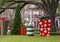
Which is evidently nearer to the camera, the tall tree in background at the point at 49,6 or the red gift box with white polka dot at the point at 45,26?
the red gift box with white polka dot at the point at 45,26

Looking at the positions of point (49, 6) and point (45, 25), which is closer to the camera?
point (45, 25)

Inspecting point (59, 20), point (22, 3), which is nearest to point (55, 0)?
point (22, 3)

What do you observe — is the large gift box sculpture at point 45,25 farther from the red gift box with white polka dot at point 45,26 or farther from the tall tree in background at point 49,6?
the tall tree in background at point 49,6

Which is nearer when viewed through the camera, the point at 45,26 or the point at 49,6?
the point at 45,26

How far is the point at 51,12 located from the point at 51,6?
637 millimetres

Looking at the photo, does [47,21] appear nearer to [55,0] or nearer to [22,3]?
[55,0]

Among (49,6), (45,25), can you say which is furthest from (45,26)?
(49,6)

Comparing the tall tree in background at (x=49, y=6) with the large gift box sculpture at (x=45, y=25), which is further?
the tall tree in background at (x=49, y=6)

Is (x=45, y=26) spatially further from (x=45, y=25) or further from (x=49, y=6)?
(x=49, y=6)

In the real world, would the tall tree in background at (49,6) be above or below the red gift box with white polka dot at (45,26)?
above

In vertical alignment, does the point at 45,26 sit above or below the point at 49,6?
below

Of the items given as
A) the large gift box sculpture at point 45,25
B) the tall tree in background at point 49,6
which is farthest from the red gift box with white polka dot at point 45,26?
the tall tree in background at point 49,6

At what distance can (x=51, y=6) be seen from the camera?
25.7m

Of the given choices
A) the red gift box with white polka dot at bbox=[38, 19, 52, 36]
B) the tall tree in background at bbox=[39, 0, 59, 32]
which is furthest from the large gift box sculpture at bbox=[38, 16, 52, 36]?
the tall tree in background at bbox=[39, 0, 59, 32]
